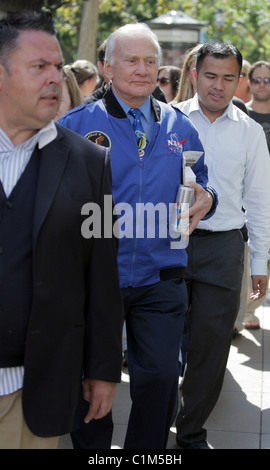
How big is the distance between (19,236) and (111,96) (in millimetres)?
1610

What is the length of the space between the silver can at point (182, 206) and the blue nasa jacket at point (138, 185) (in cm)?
6

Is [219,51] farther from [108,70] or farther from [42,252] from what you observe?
[42,252]

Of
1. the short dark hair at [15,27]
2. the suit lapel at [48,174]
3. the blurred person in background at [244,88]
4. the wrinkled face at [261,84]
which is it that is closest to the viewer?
the suit lapel at [48,174]

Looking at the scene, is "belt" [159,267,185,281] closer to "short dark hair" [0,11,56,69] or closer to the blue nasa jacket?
the blue nasa jacket

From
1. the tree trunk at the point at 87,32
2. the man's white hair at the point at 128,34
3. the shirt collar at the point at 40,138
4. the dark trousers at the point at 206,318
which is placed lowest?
the tree trunk at the point at 87,32

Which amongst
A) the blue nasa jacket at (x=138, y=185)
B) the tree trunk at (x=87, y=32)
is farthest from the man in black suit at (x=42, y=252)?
the tree trunk at (x=87, y=32)

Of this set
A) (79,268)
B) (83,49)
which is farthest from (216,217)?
(83,49)

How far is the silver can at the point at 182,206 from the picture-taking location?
4004 mm

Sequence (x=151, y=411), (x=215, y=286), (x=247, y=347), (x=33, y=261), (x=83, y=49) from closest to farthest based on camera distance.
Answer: (x=33, y=261) → (x=151, y=411) → (x=215, y=286) → (x=247, y=347) → (x=83, y=49)

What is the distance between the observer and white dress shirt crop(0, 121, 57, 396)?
2830 millimetres

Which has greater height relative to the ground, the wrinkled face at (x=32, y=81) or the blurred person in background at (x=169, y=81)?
the wrinkled face at (x=32, y=81)

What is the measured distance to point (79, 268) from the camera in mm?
2908

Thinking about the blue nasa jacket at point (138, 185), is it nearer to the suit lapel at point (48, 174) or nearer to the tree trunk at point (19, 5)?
the suit lapel at point (48, 174)
